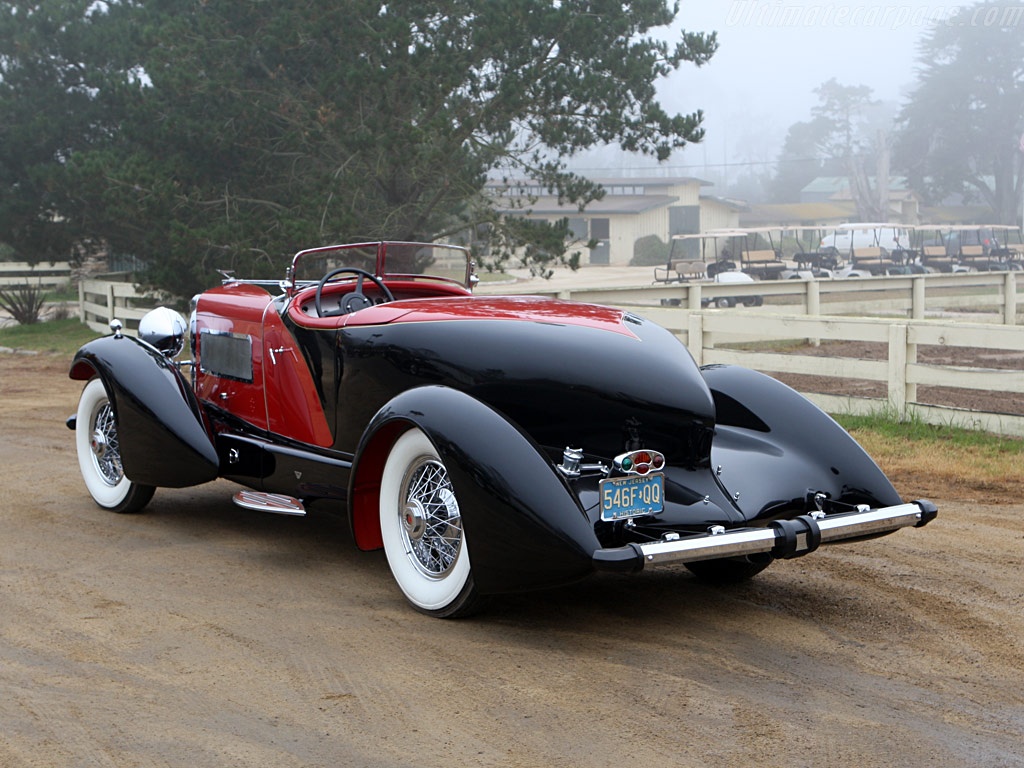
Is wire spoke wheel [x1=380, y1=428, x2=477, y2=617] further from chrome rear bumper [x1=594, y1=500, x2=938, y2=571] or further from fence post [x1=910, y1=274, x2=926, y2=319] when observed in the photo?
fence post [x1=910, y1=274, x2=926, y2=319]

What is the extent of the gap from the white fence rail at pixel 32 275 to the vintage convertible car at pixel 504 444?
73.8ft

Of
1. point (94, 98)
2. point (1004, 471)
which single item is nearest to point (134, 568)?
point (1004, 471)

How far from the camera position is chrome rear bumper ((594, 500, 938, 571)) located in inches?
174

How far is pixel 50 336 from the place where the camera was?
2162 cm

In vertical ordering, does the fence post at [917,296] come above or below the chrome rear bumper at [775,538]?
above

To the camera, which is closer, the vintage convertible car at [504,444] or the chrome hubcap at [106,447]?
the vintage convertible car at [504,444]

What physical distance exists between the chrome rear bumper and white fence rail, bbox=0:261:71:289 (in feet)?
82.3

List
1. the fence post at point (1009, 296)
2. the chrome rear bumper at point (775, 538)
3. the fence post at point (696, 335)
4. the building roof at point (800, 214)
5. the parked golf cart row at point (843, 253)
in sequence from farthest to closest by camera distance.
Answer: the building roof at point (800, 214), the parked golf cart row at point (843, 253), the fence post at point (1009, 296), the fence post at point (696, 335), the chrome rear bumper at point (775, 538)

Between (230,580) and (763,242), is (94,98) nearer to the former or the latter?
(230,580)

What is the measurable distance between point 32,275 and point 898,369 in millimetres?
24608

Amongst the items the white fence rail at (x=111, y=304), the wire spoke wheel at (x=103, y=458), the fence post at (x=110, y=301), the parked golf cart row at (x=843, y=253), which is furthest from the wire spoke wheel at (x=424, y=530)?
the parked golf cart row at (x=843, y=253)

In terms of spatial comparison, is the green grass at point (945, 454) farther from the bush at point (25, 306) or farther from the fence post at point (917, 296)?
the bush at point (25, 306)

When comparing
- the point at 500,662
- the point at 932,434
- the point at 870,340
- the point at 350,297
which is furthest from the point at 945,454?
the point at 500,662

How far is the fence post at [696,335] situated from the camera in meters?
12.0
